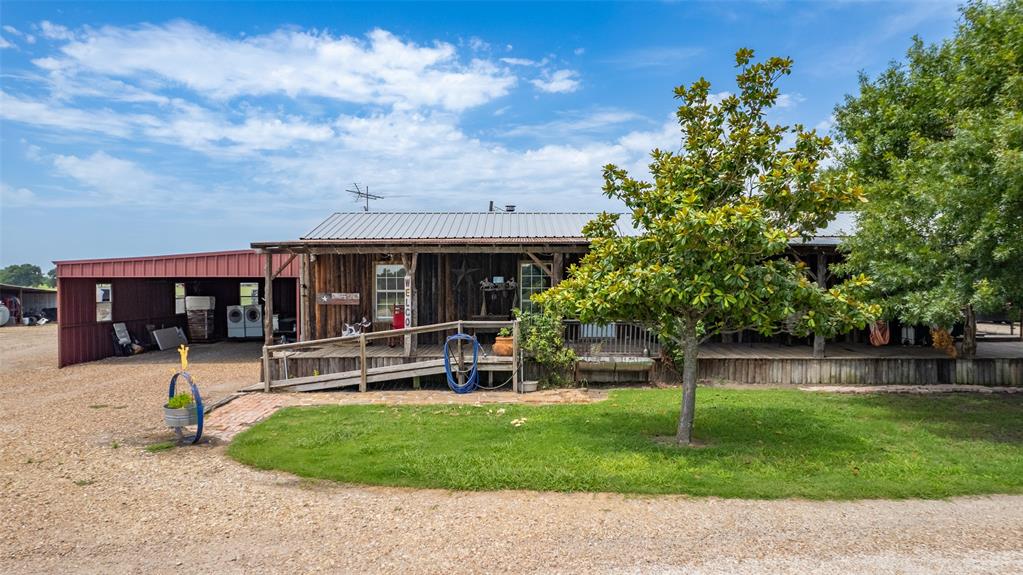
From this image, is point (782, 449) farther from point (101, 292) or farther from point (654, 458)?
point (101, 292)

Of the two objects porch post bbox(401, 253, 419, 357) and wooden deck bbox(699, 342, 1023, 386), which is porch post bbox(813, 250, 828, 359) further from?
porch post bbox(401, 253, 419, 357)

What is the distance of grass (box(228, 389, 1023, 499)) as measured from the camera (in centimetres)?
616

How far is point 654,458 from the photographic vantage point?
695 centimetres

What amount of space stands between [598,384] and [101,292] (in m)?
16.8

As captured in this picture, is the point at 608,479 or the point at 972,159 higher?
the point at 972,159

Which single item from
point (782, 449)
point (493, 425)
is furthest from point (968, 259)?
point (493, 425)

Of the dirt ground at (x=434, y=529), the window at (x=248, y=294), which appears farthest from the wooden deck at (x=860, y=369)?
→ the window at (x=248, y=294)

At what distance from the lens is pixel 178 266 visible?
55.3ft

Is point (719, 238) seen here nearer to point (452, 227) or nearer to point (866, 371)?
point (866, 371)

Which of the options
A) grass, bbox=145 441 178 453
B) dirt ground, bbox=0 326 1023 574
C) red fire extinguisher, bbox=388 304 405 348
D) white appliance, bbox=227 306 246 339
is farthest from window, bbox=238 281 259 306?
dirt ground, bbox=0 326 1023 574

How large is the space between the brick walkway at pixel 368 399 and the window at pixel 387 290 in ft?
11.2

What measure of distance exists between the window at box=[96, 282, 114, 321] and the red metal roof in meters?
1.86

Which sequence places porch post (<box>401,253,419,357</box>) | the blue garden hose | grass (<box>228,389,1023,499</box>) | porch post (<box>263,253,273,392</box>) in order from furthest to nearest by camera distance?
porch post (<box>401,253,419,357</box>), porch post (<box>263,253,273,392</box>), the blue garden hose, grass (<box>228,389,1023,499</box>)

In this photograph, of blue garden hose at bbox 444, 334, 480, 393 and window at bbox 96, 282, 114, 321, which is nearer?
blue garden hose at bbox 444, 334, 480, 393
